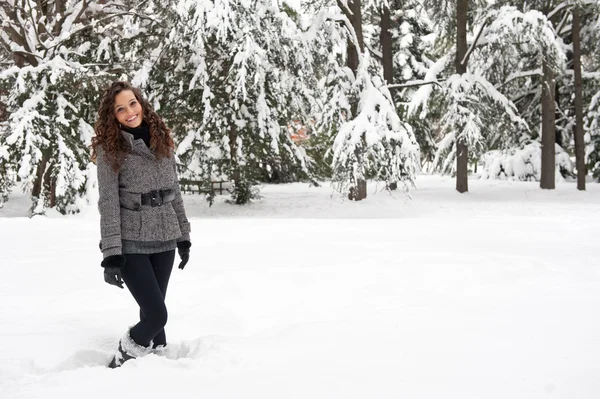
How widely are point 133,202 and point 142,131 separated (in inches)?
18.1

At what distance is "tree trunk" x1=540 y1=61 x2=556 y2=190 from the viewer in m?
17.4

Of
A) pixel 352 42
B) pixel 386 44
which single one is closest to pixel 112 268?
pixel 352 42

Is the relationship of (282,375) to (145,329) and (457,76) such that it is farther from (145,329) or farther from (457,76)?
(457,76)

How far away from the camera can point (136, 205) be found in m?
3.39

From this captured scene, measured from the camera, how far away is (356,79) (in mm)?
14250

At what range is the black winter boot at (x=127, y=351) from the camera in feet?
11.4

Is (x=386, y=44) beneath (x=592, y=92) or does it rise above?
above

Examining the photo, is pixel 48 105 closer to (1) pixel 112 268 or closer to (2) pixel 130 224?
(2) pixel 130 224

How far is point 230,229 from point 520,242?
15.2ft

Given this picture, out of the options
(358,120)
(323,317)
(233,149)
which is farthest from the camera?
(233,149)

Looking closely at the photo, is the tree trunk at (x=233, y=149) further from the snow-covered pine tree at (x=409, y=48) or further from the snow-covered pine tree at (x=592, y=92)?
the snow-covered pine tree at (x=592, y=92)

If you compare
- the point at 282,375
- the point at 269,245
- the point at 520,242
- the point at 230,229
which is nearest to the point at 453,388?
the point at 282,375

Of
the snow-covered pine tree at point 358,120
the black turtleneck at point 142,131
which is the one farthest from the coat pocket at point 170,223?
the snow-covered pine tree at point 358,120

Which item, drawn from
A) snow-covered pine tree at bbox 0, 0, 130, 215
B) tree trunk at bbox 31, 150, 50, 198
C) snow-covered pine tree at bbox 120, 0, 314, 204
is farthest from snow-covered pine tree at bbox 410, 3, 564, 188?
tree trunk at bbox 31, 150, 50, 198
